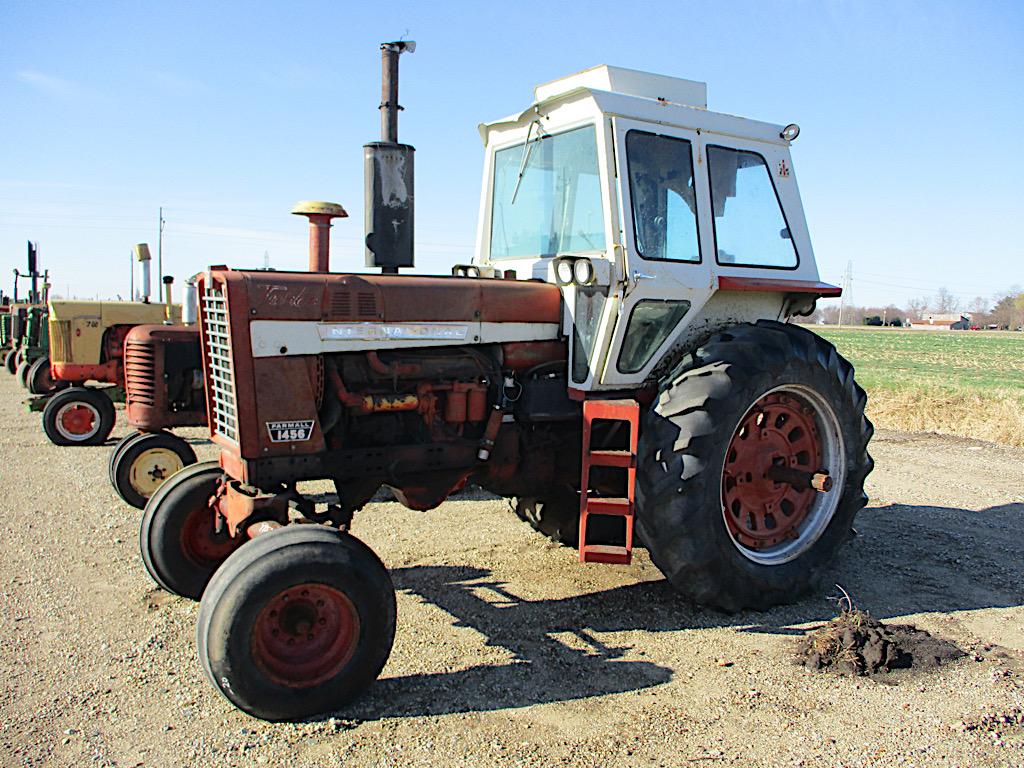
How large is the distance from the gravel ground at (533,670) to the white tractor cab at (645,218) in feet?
4.71

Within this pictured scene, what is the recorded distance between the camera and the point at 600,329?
15.8 feet

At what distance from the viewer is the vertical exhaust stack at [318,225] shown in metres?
5.16

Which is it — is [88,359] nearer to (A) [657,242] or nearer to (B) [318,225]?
(B) [318,225]

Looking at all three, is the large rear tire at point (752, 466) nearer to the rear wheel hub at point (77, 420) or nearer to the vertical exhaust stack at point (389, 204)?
the vertical exhaust stack at point (389, 204)

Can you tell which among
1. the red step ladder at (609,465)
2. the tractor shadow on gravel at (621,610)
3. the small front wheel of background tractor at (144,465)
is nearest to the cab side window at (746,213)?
the red step ladder at (609,465)

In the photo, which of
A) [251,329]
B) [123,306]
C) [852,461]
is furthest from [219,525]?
[123,306]

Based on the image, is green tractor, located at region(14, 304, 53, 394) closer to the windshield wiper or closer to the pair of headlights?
the windshield wiper

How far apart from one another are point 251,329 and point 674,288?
2.34 m

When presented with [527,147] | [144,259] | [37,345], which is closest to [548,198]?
[527,147]

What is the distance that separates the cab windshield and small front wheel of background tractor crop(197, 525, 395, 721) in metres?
2.32

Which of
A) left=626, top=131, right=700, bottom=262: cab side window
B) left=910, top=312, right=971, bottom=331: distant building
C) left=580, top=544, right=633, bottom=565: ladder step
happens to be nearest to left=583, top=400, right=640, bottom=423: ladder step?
left=580, top=544, right=633, bottom=565: ladder step

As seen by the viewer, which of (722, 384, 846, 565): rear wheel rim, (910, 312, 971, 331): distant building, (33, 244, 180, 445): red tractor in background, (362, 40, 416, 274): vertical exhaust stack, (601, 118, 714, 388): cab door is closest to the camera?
(601, 118, 714, 388): cab door

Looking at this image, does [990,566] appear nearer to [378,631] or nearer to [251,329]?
[378,631]

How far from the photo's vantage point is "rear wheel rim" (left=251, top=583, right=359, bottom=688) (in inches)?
140
